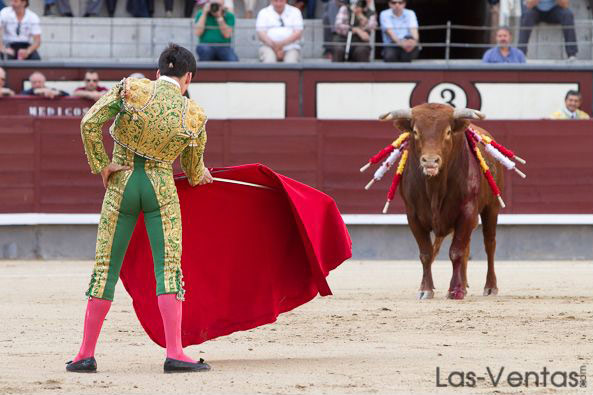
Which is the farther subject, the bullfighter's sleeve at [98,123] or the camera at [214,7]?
the camera at [214,7]

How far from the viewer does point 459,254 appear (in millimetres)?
8086

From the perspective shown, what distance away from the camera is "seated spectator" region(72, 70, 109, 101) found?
12.1 m

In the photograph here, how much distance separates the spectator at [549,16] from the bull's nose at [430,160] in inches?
217

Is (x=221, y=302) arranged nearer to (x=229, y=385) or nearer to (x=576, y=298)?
(x=229, y=385)

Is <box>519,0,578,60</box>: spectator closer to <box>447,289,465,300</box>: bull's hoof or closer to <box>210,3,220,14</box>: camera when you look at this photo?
<box>210,3,220,14</box>: camera

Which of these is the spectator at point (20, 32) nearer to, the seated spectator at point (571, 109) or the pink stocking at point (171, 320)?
the seated spectator at point (571, 109)

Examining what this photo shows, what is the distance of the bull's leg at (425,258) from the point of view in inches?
317

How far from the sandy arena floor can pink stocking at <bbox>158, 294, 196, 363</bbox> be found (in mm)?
111

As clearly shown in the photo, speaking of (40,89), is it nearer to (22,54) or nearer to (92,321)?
(22,54)

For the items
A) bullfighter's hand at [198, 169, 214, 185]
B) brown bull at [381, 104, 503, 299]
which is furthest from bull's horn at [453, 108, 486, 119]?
bullfighter's hand at [198, 169, 214, 185]

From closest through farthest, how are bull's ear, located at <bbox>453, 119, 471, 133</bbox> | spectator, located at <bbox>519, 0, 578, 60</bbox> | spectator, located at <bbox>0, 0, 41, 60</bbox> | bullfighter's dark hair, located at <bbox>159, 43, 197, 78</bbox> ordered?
1. bullfighter's dark hair, located at <bbox>159, 43, 197, 78</bbox>
2. bull's ear, located at <bbox>453, 119, 471, 133</bbox>
3. spectator, located at <bbox>0, 0, 41, 60</bbox>
4. spectator, located at <bbox>519, 0, 578, 60</bbox>

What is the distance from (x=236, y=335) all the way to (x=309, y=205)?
1.06 meters

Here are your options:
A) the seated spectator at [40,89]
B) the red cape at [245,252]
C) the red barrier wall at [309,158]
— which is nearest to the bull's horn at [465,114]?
the red cape at [245,252]

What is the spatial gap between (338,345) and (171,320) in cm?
121
